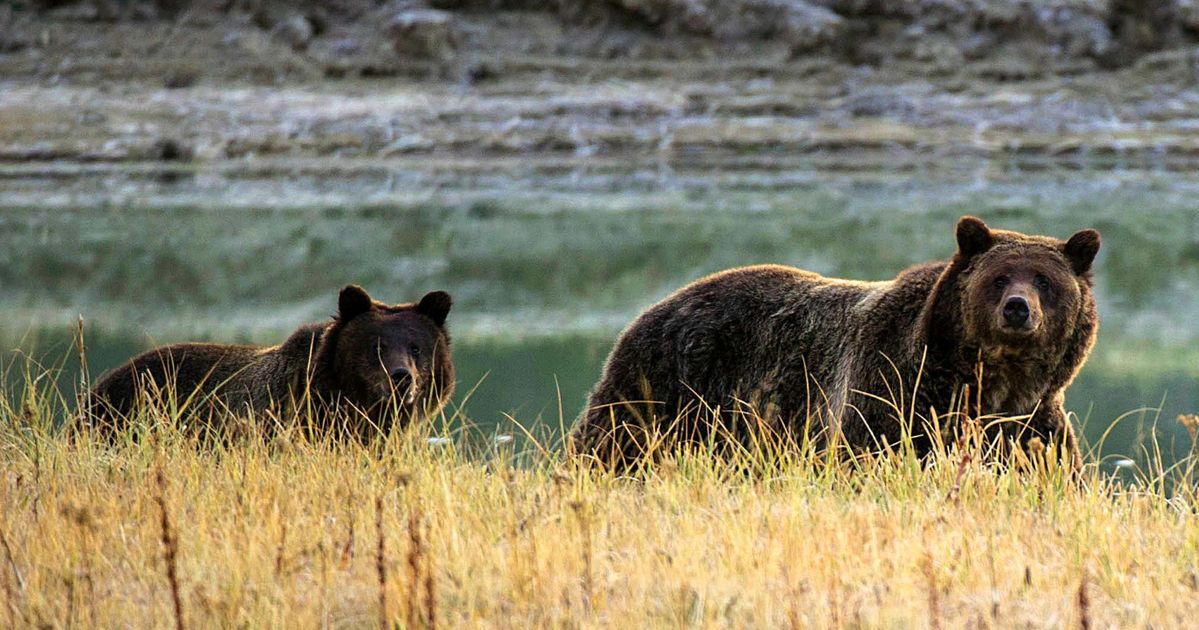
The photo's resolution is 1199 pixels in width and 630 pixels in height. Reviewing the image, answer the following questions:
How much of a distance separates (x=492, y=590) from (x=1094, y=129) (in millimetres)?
31077

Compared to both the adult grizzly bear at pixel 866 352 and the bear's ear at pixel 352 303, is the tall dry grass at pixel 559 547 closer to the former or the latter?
the adult grizzly bear at pixel 866 352

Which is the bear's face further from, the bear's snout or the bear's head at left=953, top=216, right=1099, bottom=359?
the bear's head at left=953, top=216, right=1099, bottom=359

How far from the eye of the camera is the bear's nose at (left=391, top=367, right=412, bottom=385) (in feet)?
21.9

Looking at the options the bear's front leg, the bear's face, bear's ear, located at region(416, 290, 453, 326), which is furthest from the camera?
bear's ear, located at region(416, 290, 453, 326)

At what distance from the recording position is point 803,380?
21.8 ft

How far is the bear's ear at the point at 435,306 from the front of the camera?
745 centimetres

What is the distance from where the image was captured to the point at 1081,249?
5984 mm

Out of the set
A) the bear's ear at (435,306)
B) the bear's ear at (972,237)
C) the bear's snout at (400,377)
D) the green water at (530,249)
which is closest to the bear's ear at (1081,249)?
the bear's ear at (972,237)

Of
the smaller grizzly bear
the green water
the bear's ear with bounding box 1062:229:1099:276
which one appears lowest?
the green water

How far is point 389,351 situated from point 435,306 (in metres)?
0.51

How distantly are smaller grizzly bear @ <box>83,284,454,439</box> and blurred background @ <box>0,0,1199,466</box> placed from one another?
4.15 m

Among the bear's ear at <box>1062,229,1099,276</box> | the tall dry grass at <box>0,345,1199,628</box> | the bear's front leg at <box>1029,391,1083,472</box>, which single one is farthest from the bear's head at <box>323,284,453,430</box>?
the bear's ear at <box>1062,229,1099,276</box>

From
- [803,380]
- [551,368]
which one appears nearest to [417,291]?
[551,368]

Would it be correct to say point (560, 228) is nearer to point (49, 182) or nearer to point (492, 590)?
point (49, 182)
